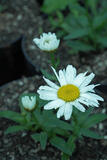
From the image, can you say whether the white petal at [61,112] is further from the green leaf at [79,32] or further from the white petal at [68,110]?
the green leaf at [79,32]

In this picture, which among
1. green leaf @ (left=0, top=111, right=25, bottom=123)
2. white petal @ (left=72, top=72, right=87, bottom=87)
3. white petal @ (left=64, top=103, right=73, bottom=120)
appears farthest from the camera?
green leaf @ (left=0, top=111, right=25, bottom=123)

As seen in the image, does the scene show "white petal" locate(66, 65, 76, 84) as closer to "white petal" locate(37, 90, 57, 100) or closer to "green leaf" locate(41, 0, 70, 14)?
"white petal" locate(37, 90, 57, 100)

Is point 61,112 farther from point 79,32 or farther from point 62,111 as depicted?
point 79,32

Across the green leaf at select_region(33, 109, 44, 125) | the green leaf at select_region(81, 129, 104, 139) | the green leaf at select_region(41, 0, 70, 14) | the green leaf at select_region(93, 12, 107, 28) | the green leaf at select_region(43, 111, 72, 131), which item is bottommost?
the green leaf at select_region(81, 129, 104, 139)

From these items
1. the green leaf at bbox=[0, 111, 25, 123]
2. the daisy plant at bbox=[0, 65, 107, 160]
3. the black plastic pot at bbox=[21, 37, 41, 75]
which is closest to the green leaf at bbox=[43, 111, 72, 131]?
the daisy plant at bbox=[0, 65, 107, 160]

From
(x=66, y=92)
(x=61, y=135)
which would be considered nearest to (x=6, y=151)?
(x=61, y=135)

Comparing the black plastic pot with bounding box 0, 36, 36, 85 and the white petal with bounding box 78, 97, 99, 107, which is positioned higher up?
the black plastic pot with bounding box 0, 36, 36, 85

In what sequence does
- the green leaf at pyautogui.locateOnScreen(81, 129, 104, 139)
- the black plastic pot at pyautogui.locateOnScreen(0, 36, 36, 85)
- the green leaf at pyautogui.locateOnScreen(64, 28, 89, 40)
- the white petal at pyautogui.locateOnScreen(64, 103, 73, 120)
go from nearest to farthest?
the white petal at pyautogui.locateOnScreen(64, 103, 73, 120), the green leaf at pyautogui.locateOnScreen(81, 129, 104, 139), the green leaf at pyautogui.locateOnScreen(64, 28, 89, 40), the black plastic pot at pyautogui.locateOnScreen(0, 36, 36, 85)

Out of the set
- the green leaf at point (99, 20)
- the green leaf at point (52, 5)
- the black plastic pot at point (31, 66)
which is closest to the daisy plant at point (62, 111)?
the black plastic pot at point (31, 66)
